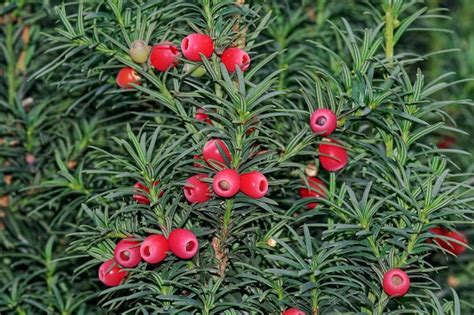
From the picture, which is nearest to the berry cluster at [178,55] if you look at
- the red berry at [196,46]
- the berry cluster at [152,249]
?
the red berry at [196,46]

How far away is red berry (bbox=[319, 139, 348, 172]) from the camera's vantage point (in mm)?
1009

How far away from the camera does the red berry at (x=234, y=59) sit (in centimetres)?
97

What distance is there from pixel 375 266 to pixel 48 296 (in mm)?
550

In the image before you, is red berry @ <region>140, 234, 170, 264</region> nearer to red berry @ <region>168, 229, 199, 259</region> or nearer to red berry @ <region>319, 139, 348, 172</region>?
red berry @ <region>168, 229, 199, 259</region>

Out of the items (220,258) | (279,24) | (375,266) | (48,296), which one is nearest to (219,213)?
(220,258)

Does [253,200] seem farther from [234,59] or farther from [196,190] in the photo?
[234,59]

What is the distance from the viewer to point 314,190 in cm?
108

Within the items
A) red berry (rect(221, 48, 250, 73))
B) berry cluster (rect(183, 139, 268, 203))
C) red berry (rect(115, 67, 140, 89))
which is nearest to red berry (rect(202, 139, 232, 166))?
berry cluster (rect(183, 139, 268, 203))

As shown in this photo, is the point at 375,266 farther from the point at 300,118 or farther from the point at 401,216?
the point at 300,118

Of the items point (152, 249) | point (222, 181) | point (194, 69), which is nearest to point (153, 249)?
point (152, 249)

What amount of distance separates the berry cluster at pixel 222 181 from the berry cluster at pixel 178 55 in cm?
10

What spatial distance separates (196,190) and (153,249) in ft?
0.28

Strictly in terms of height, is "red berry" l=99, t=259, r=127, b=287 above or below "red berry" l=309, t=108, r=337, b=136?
below

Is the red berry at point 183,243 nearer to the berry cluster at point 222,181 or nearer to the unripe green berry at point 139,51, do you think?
the berry cluster at point 222,181
